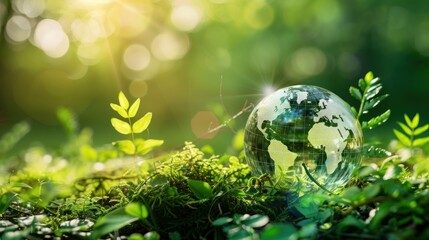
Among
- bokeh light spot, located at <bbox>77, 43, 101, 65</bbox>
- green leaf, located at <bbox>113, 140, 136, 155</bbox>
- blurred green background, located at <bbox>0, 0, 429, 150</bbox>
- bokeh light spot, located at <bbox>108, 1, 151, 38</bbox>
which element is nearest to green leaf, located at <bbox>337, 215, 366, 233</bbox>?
green leaf, located at <bbox>113, 140, 136, 155</bbox>

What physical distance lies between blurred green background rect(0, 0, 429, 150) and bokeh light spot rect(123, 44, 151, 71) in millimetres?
50

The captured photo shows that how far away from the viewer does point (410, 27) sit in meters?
18.2

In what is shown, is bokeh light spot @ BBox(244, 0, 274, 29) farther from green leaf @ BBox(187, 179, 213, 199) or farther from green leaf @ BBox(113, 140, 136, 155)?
green leaf @ BBox(187, 179, 213, 199)

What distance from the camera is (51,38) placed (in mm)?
18297

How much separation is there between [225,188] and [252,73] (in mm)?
17204

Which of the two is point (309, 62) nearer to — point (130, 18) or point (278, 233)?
point (130, 18)

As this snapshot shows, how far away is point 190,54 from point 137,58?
2823 mm

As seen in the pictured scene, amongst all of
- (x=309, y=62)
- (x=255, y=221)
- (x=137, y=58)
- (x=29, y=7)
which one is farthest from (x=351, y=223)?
(x=137, y=58)

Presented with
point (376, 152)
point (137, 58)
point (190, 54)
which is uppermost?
point (137, 58)

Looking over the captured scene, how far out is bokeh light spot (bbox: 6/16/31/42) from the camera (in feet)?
59.7

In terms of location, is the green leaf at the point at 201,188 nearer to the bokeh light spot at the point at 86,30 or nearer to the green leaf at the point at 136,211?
the green leaf at the point at 136,211

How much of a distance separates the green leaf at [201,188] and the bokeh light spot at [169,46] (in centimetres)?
1870

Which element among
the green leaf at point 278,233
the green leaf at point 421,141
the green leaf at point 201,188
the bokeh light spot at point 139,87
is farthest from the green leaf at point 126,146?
the bokeh light spot at point 139,87

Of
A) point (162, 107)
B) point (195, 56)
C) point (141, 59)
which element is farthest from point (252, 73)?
point (141, 59)
